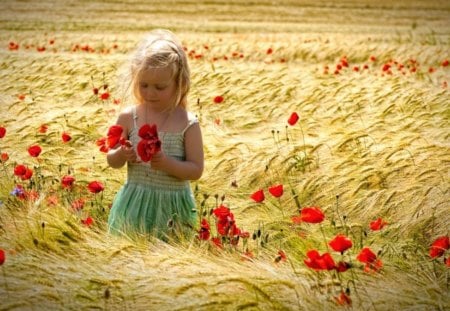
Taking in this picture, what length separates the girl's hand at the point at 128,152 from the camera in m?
2.77

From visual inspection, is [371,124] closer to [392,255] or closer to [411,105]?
[411,105]

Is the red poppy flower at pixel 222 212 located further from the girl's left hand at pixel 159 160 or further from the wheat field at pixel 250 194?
the girl's left hand at pixel 159 160

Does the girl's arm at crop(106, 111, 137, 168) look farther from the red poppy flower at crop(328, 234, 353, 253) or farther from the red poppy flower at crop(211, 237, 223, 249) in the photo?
the red poppy flower at crop(328, 234, 353, 253)

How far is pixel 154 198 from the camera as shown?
9.78 feet

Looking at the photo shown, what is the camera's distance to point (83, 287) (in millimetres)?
2000

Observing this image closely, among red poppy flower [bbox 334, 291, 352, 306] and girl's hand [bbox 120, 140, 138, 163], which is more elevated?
girl's hand [bbox 120, 140, 138, 163]

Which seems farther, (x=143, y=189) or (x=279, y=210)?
(x=279, y=210)

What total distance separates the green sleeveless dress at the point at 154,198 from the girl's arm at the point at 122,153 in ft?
0.15

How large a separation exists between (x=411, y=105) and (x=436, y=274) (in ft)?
10.1

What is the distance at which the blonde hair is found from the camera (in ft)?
9.17

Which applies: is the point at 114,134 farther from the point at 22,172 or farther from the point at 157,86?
the point at 22,172

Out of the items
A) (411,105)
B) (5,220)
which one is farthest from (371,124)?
(5,220)

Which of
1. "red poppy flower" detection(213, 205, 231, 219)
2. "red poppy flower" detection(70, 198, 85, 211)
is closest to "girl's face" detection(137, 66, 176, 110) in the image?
"red poppy flower" detection(70, 198, 85, 211)

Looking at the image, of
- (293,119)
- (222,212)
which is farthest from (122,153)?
(293,119)
